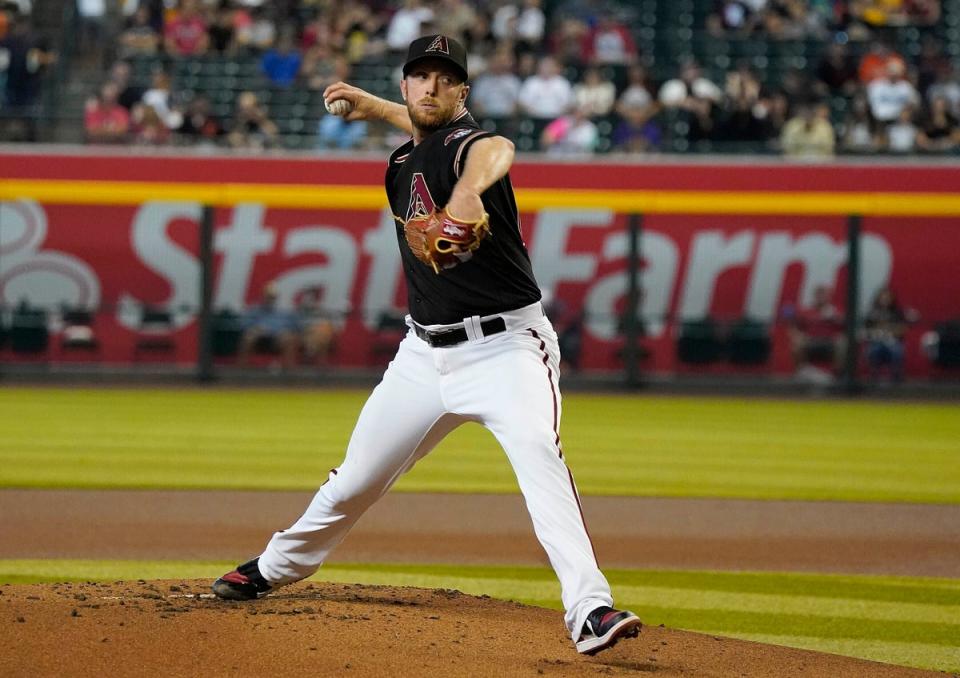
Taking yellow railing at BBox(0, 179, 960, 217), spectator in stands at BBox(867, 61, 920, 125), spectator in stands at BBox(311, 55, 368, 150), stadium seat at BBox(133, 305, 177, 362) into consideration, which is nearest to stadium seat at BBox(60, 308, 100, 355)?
stadium seat at BBox(133, 305, 177, 362)

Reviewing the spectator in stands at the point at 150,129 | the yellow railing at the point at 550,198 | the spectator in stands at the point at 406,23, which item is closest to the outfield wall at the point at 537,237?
the yellow railing at the point at 550,198

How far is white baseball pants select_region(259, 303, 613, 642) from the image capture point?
4.36m

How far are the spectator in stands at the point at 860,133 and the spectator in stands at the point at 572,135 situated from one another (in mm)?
3291

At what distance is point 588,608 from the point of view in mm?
4242

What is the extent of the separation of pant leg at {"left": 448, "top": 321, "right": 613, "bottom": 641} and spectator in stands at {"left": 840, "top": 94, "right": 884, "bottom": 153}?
14.5 meters

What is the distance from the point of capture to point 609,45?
1898 cm

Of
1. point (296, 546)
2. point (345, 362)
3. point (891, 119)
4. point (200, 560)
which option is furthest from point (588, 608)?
point (891, 119)

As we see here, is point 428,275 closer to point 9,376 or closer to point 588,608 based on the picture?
point 588,608

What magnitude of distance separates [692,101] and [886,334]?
3.94 metres

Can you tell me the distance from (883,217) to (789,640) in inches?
539

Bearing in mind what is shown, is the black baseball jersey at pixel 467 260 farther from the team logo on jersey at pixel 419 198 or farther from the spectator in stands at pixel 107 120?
the spectator in stands at pixel 107 120

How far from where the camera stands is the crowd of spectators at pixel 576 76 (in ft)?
59.5

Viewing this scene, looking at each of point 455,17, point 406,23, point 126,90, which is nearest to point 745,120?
point 455,17

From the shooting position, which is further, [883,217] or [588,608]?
[883,217]
